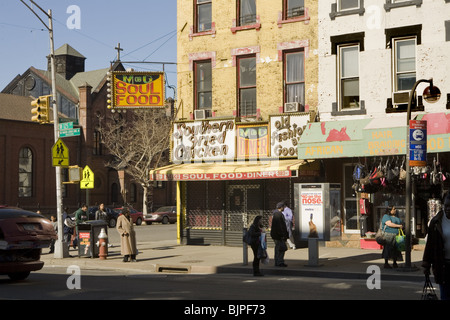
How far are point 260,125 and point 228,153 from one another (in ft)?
5.67

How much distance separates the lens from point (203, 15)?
1073 inches

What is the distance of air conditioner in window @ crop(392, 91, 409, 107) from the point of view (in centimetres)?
2230

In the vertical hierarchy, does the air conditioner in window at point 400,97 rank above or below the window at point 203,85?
below

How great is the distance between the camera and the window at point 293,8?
25.0 meters

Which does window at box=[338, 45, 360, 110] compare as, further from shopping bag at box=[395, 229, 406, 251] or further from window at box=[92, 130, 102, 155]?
window at box=[92, 130, 102, 155]

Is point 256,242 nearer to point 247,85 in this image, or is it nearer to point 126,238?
point 126,238

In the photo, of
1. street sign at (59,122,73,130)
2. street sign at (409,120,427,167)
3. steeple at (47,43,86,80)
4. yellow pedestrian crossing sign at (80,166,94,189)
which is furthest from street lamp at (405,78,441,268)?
steeple at (47,43,86,80)

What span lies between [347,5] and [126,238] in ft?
37.1

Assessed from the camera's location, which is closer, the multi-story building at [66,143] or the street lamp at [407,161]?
the street lamp at [407,161]

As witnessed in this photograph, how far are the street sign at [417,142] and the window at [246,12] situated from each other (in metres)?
10.7

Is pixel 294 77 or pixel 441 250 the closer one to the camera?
pixel 441 250

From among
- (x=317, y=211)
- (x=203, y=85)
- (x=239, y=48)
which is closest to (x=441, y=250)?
(x=317, y=211)

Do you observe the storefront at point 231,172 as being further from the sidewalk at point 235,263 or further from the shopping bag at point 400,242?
the shopping bag at point 400,242

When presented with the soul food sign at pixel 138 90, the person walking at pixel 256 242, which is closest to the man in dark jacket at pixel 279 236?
the person walking at pixel 256 242
